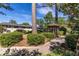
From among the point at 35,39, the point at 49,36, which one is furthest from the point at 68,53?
the point at 35,39

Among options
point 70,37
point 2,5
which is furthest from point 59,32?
point 2,5

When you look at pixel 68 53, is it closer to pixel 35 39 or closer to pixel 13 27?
pixel 35 39

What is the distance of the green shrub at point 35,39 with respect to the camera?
2.80 m

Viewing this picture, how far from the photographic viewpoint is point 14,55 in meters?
2.83

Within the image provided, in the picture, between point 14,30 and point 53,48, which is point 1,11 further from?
point 53,48

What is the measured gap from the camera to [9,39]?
283 centimetres

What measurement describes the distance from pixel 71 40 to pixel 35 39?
1.68 feet

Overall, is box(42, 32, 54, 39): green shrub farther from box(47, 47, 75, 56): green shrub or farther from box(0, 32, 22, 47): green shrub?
box(0, 32, 22, 47): green shrub

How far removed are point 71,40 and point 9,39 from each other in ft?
2.92

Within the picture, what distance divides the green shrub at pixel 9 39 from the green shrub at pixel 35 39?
16cm

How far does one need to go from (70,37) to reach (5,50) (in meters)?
0.95

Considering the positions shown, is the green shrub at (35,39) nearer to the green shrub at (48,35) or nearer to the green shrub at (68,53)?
the green shrub at (48,35)

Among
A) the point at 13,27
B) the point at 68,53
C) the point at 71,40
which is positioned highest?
the point at 13,27

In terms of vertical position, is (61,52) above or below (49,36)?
below
